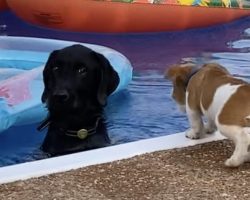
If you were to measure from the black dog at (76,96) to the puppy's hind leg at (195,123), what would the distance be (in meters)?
0.62

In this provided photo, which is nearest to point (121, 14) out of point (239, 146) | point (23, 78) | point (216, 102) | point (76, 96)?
point (23, 78)

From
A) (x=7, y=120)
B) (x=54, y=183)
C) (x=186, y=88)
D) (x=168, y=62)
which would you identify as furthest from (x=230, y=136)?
(x=168, y=62)

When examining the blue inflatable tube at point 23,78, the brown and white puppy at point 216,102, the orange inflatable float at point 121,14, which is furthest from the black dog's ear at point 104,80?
the orange inflatable float at point 121,14

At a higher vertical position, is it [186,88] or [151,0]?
[186,88]

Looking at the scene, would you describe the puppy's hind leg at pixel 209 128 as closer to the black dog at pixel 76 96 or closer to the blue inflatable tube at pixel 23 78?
the black dog at pixel 76 96

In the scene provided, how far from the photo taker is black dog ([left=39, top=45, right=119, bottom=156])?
4152mm

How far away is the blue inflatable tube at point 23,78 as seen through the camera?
5.10m

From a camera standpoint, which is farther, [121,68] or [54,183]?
[121,68]

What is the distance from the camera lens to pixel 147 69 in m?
7.44

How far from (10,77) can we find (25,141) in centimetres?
95

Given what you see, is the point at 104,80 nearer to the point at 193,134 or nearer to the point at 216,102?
the point at 193,134

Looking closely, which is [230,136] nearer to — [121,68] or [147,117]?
[147,117]

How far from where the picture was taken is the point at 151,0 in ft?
29.3

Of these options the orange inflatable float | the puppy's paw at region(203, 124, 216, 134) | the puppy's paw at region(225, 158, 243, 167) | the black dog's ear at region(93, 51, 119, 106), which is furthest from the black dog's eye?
the orange inflatable float
